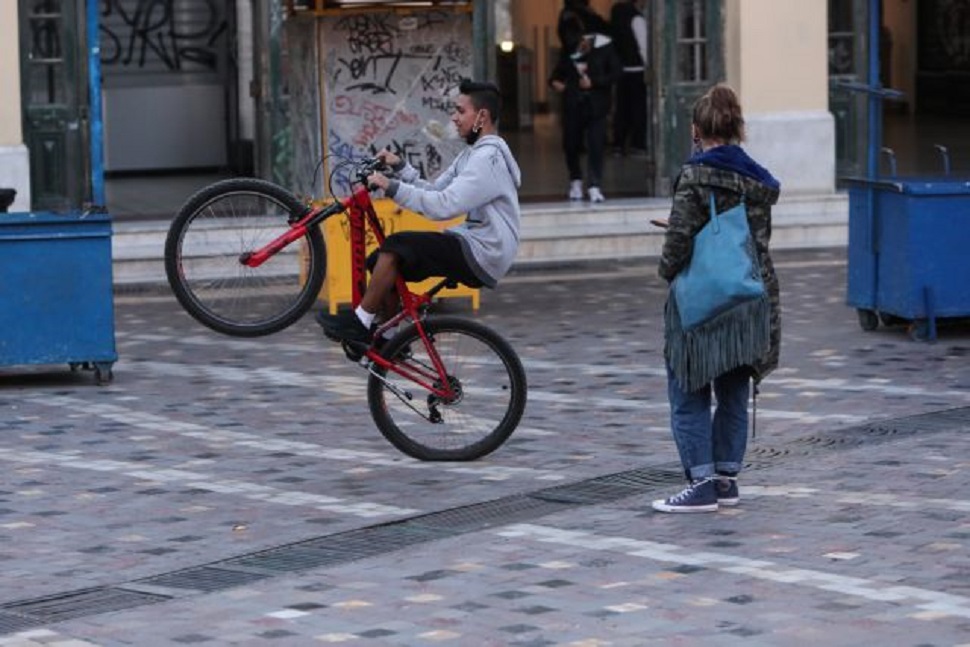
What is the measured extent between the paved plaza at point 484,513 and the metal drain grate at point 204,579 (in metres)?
0.02

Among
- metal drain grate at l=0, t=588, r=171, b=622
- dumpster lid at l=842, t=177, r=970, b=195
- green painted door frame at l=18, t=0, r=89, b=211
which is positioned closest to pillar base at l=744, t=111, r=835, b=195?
green painted door frame at l=18, t=0, r=89, b=211

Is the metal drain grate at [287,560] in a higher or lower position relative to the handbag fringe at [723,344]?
lower

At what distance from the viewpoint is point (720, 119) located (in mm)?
8625

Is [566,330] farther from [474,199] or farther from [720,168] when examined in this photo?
[720,168]

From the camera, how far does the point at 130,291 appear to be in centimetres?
1633

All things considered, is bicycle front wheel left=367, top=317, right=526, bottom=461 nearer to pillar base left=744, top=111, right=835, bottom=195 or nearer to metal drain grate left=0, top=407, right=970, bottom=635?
metal drain grate left=0, top=407, right=970, bottom=635

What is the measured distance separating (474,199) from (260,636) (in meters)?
3.06

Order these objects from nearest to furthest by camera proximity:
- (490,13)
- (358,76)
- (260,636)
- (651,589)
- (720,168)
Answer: (260,636), (651,589), (720,168), (358,76), (490,13)

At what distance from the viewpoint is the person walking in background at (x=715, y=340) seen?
28.1ft

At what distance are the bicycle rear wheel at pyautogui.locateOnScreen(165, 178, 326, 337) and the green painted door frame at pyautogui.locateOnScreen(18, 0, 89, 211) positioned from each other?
7896 millimetres

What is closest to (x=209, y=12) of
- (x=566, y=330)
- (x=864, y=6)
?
(x=864, y=6)

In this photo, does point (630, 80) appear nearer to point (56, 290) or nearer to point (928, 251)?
point (928, 251)

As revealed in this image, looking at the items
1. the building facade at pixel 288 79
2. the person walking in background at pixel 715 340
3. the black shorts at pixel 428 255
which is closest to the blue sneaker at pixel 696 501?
the person walking in background at pixel 715 340

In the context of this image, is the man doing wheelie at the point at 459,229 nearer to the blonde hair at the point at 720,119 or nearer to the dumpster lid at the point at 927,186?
the blonde hair at the point at 720,119
